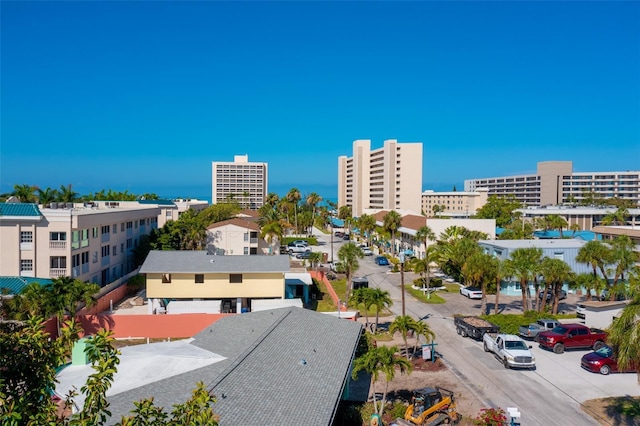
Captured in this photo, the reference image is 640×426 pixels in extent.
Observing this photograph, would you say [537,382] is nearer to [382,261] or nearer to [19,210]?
[19,210]

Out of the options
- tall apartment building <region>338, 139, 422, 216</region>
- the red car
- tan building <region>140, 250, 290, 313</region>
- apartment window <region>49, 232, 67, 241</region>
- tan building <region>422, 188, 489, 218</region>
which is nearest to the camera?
the red car

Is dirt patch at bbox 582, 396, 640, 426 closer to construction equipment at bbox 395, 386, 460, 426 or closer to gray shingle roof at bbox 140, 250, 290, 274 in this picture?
construction equipment at bbox 395, 386, 460, 426

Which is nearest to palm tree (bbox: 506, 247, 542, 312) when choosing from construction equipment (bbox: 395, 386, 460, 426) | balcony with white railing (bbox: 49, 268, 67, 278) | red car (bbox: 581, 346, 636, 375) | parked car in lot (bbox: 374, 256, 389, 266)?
red car (bbox: 581, 346, 636, 375)

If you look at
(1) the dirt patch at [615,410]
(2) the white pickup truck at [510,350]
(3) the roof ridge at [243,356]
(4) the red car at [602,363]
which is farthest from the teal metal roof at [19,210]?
(4) the red car at [602,363]

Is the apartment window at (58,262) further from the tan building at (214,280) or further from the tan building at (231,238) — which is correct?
the tan building at (231,238)

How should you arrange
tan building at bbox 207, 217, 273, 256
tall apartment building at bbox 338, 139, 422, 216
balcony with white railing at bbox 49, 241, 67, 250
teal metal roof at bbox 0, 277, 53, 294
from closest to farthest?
1. teal metal roof at bbox 0, 277, 53, 294
2. balcony with white railing at bbox 49, 241, 67, 250
3. tan building at bbox 207, 217, 273, 256
4. tall apartment building at bbox 338, 139, 422, 216
